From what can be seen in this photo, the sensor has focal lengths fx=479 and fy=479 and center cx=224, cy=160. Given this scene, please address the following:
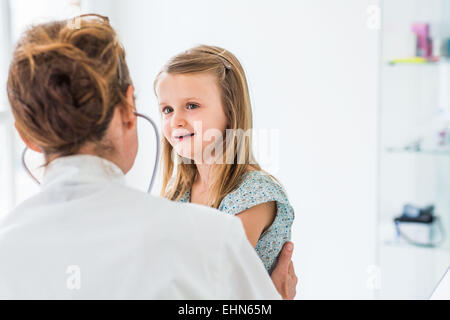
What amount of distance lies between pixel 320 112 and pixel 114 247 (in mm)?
1797

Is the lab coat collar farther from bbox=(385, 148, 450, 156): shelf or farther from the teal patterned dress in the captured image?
bbox=(385, 148, 450, 156): shelf

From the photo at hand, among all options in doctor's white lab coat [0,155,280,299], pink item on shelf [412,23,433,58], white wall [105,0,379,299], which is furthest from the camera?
white wall [105,0,379,299]

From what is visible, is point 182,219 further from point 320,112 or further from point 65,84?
point 320,112

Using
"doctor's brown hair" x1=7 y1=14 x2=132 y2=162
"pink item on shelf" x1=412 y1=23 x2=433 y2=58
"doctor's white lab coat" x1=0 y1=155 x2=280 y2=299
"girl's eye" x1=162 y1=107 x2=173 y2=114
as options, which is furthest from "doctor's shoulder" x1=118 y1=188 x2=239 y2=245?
"pink item on shelf" x1=412 y1=23 x2=433 y2=58

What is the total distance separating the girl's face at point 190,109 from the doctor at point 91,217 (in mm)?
445

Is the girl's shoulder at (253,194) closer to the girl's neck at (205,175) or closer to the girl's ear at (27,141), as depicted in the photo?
the girl's neck at (205,175)

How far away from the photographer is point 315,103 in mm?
2256

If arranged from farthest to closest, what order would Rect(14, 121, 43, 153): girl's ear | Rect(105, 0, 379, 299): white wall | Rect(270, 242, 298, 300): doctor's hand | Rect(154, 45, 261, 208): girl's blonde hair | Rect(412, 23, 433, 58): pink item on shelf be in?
Rect(105, 0, 379, 299): white wall → Rect(412, 23, 433, 58): pink item on shelf → Rect(154, 45, 261, 208): girl's blonde hair → Rect(270, 242, 298, 300): doctor's hand → Rect(14, 121, 43, 153): girl's ear

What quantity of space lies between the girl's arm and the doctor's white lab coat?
16.2 inches

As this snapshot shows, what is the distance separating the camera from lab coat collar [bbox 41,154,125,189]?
648mm

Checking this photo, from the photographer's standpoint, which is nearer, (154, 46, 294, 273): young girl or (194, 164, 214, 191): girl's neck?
(154, 46, 294, 273): young girl

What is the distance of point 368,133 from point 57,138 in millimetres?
1757
